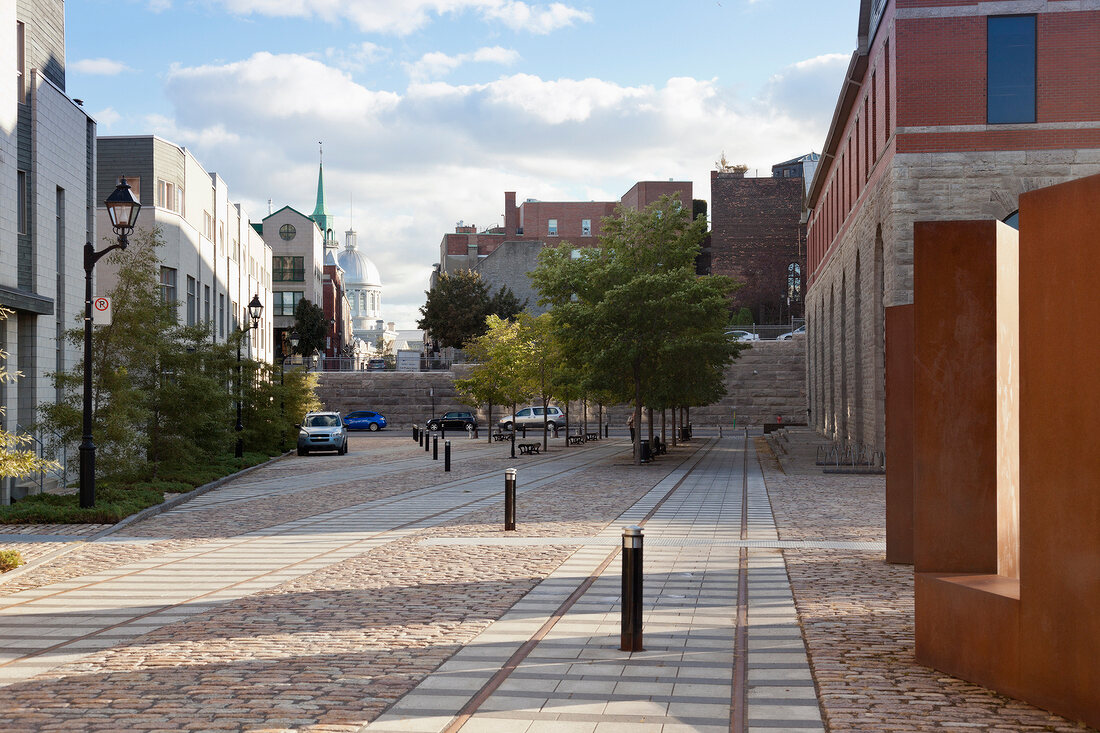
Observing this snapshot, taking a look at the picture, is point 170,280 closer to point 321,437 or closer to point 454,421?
point 321,437

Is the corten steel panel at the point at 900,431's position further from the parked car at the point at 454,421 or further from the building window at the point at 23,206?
the parked car at the point at 454,421

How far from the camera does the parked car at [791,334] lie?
73.6 metres

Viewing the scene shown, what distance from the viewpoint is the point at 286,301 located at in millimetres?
85250

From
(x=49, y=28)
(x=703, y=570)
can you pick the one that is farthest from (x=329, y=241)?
(x=703, y=570)

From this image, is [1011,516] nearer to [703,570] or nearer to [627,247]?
[703,570]

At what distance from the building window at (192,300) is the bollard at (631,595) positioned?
3530 cm

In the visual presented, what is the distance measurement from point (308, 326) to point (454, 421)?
73.9 feet

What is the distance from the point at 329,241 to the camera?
148250 mm

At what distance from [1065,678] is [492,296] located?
3484 inches

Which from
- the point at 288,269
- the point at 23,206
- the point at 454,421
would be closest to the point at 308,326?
the point at 288,269

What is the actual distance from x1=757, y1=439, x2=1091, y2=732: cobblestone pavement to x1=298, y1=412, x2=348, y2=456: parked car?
27625mm

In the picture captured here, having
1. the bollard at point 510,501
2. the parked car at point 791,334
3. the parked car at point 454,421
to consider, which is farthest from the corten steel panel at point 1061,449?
the parked car at point 791,334

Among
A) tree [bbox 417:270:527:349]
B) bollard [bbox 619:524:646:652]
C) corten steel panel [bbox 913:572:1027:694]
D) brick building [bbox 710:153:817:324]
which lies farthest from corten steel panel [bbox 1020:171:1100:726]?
brick building [bbox 710:153:817:324]

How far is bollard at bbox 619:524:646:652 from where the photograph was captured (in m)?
7.66
